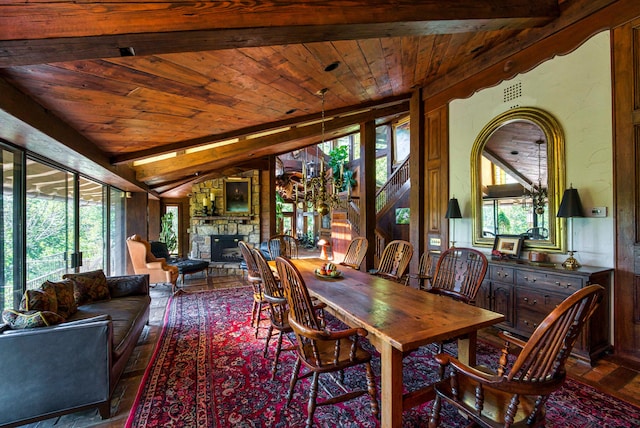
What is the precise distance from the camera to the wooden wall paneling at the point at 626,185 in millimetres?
2430

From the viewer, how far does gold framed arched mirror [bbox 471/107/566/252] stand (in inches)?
118

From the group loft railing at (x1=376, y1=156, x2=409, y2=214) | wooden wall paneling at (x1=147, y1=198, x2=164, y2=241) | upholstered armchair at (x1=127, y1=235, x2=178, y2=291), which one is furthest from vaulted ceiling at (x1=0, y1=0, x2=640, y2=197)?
wooden wall paneling at (x1=147, y1=198, x2=164, y2=241)

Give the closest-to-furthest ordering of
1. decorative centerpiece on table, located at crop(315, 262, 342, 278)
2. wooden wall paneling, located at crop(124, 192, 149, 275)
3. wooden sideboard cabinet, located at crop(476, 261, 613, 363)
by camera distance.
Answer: wooden sideboard cabinet, located at crop(476, 261, 613, 363) < decorative centerpiece on table, located at crop(315, 262, 342, 278) < wooden wall paneling, located at crop(124, 192, 149, 275)

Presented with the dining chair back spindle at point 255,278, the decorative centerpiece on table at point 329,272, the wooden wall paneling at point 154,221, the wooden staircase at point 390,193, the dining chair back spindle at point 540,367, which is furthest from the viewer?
the wooden wall paneling at point 154,221

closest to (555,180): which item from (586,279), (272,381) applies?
(586,279)

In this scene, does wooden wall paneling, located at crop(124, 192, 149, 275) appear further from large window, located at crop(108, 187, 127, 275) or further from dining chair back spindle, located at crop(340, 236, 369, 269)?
dining chair back spindle, located at crop(340, 236, 369, 269)

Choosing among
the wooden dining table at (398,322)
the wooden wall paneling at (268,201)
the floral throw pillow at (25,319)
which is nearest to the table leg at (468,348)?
the wooden dining table at (398,322)

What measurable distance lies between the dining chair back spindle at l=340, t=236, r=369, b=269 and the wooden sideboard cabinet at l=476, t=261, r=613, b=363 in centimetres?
147

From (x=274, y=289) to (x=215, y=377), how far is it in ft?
2.83

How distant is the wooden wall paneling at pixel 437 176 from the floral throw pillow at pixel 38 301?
446 centimetres

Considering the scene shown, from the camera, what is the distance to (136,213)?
6.27 metres

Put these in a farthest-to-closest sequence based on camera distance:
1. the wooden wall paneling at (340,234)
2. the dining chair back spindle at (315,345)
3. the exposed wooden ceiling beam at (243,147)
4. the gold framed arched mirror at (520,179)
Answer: the wooden wall paneling at (340,234) → the exposed wooden ceiling beam at (243,147) → the gold framed arched mirror at (520,179) → the dining chair back spindle at (315,345)

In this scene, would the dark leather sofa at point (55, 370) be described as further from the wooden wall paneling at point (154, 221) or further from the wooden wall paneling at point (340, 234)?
the wooden wall paneling at point (154, 221)

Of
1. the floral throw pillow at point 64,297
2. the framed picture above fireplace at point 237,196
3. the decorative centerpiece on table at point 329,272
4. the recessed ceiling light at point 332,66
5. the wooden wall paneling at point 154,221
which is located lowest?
the floral throw pillow at point 64,297
